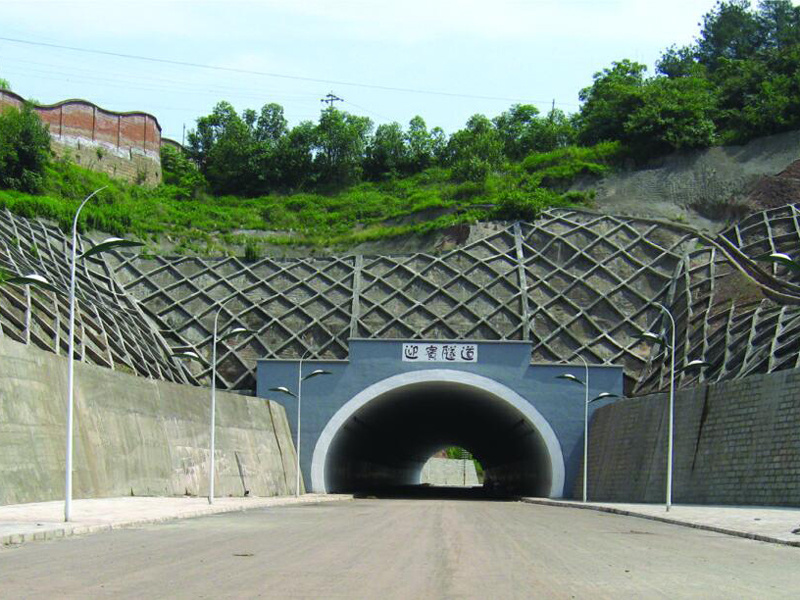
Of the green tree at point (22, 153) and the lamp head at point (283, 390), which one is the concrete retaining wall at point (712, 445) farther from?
the green tree at point (22, 153)

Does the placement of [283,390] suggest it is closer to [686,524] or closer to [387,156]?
[686,524]

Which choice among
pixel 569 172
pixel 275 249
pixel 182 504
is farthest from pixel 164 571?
pixel 569 172

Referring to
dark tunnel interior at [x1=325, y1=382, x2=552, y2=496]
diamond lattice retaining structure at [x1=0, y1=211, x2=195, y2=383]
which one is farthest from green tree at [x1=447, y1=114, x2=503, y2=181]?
diamond lattice retaining structure at [x1=0, y1=211, x2=195, y2=383]

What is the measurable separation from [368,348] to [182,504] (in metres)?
19.1

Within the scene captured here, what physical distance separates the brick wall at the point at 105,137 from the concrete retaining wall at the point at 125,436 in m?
25.2

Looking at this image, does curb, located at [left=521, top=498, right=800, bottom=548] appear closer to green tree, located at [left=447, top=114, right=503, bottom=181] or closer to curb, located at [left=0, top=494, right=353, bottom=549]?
curb, located at [left=0, top=494, right=353, bottom=549]

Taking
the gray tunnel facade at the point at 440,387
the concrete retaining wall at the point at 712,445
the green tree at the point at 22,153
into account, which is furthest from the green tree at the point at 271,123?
the concrete retaining wall at the point at 712,445

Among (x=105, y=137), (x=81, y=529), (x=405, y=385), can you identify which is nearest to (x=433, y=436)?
(x=405, y=385)

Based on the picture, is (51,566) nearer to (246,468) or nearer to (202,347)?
(246,468)

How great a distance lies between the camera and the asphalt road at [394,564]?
1087cm

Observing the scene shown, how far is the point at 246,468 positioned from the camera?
4125 centimetres

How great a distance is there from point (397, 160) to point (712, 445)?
46369 mm

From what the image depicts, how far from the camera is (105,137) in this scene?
210 feet

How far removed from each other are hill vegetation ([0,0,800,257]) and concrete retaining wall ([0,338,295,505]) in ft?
46.5
